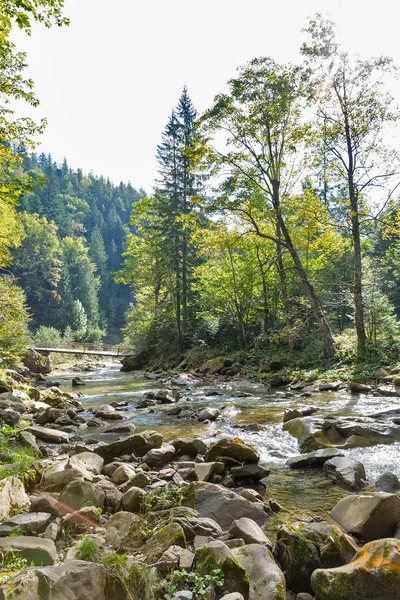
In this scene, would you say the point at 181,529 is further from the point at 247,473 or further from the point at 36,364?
the point at 36,364

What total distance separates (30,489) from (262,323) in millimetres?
19364

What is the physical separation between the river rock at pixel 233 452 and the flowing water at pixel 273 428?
39 cm

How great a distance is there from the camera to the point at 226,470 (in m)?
5.24

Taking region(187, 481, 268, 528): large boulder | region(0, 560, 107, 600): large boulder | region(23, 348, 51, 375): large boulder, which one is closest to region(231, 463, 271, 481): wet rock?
region(187, 481, 268, 528): large boulder

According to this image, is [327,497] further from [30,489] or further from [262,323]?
[262,323]

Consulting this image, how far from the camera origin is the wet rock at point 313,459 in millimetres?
5484

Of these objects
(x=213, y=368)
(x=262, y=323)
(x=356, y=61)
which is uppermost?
(x=356, y=61)

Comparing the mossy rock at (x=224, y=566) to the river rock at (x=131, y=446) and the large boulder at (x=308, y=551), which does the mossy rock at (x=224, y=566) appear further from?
the river rock at (x=131, y=446)

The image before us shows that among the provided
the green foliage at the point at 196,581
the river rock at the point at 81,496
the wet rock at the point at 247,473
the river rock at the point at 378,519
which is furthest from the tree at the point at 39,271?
the green foliage at the point at 196,581

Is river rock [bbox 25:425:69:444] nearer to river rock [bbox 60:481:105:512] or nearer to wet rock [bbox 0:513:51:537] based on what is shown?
river rock [bbox 60:481:105:512]

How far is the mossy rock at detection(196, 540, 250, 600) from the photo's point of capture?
2527 mm

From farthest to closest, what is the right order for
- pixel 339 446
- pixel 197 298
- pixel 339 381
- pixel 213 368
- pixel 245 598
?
pixel 197 298 → pixel 213 368 → pixel 339 381 → pixel 339 446 → pixel 245 598

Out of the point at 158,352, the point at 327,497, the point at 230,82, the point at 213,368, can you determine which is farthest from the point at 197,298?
the point at 327,497

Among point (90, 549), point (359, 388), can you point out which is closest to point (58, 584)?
point (90, 549)
